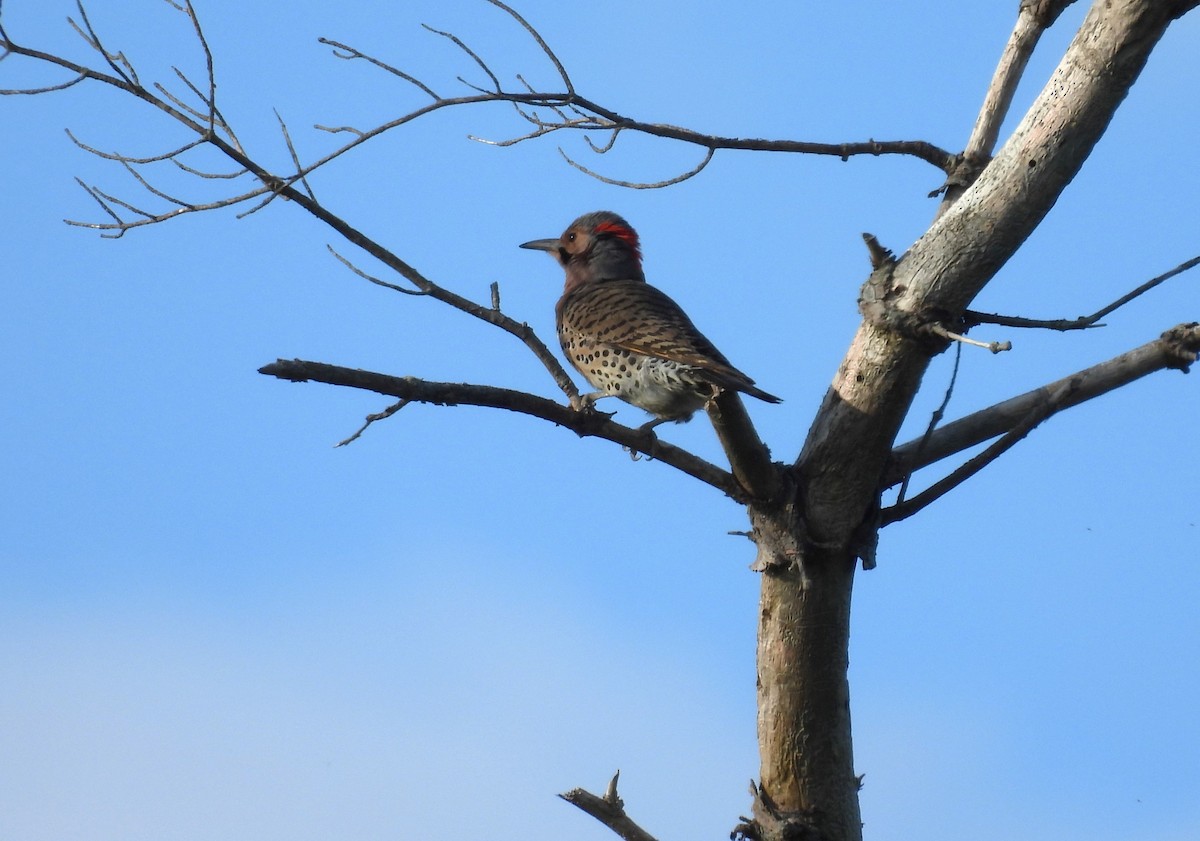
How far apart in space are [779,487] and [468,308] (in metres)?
1.43

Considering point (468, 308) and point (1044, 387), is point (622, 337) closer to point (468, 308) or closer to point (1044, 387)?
point (468, 308)

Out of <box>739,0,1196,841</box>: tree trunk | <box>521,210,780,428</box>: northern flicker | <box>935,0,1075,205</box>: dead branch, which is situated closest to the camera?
<box>739,0,1196,841</box>: tree trunk

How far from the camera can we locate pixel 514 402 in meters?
4.51

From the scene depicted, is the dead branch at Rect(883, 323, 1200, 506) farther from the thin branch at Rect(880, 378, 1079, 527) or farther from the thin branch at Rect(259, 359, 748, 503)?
the thin branch at Rect(259, 359, 748, 503)

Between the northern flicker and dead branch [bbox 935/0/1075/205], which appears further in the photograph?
the northern flicker

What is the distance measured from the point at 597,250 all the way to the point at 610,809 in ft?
16.7

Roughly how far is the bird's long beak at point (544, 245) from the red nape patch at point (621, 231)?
0.38 metres

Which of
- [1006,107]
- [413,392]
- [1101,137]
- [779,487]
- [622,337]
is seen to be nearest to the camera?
[413,392]

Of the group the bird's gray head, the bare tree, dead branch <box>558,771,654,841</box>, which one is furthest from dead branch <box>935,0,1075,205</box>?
the bird's gray head

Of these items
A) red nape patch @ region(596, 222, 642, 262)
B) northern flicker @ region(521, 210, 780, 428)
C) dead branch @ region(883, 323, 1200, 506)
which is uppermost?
red nape patch @ region(596, 222, 642, 262)

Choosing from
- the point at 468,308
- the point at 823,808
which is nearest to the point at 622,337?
the point at 468,308

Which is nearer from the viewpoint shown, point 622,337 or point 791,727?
point 791,727

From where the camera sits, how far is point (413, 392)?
4.35m

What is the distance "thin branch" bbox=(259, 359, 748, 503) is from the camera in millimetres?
4121
